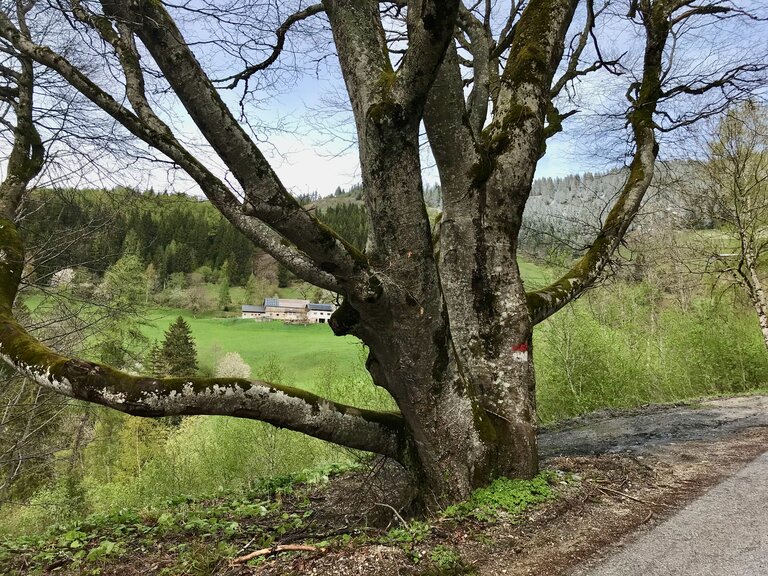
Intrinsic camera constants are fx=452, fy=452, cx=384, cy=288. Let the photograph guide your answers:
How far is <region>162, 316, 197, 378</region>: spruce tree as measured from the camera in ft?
96.0

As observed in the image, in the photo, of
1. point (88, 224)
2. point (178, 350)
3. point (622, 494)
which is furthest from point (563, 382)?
point (178, 350)

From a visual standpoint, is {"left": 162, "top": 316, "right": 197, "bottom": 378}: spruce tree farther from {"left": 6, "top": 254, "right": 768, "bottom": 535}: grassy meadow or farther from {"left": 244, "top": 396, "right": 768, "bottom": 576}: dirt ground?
{"left": 244, "top": 396, "right": 768, "bottom": 576}: dirt ground

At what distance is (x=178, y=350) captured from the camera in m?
31.2

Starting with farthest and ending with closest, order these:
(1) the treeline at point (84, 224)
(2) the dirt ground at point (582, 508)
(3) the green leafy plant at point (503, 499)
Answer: (1) the treeline at point (84, 224) < (3) the green leafy plant at point (503, 499) < (2) the dirt ground at point (582, 508)

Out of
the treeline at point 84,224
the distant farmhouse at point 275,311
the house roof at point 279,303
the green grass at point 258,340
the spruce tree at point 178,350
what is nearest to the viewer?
the treeline at point 84,224

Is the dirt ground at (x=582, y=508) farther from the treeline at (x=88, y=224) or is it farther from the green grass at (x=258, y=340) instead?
the green grass at (x=258, y=340)

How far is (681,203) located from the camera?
42.5 ft

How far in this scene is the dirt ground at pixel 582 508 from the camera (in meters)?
2.68

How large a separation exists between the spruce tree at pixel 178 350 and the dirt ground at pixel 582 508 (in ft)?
90.1

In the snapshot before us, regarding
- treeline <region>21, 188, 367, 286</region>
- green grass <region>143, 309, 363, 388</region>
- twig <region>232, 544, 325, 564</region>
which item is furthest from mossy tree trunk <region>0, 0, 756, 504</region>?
green grass <region>143, 309, 363, 388</region>

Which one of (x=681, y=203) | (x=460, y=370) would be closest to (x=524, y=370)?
(x=460, y=370)

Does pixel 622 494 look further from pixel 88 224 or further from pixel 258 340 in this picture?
pixel 258 340

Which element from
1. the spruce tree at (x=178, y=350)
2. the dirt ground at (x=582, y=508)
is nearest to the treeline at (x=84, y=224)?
the dirt ground at (x=582, y=508)

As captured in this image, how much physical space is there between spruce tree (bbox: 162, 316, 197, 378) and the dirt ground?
90.1 ft
